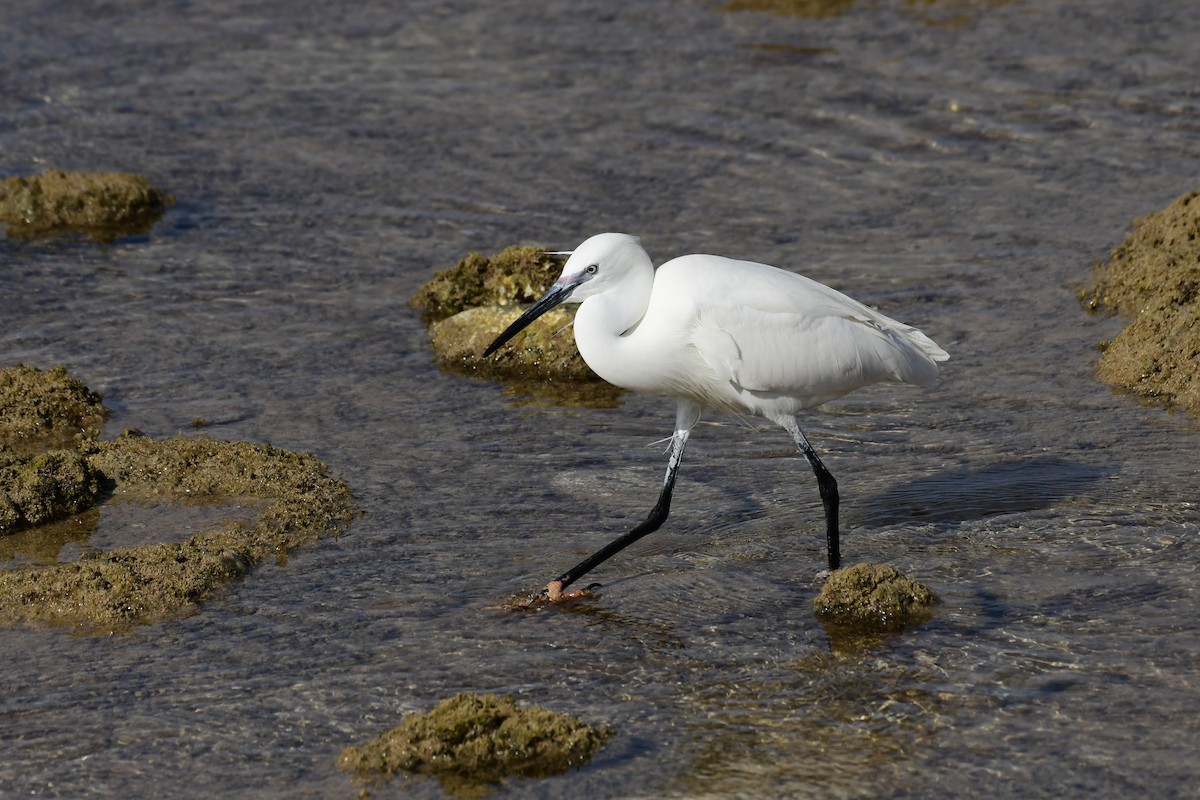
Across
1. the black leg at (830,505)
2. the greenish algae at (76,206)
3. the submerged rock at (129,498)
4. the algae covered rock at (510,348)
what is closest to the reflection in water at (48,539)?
the submerged rock at (129,498)

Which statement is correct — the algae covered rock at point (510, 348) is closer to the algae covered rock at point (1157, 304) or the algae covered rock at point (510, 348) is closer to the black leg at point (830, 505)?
the black leg at point (830, 505)

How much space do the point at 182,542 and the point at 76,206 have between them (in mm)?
4944

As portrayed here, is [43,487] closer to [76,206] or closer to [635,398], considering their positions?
[635,398]

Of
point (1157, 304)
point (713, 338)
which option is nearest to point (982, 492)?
point (713, 338)

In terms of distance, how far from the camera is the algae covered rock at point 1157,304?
6.84m

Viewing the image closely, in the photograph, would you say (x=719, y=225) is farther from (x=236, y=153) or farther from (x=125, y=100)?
(x=125, y=100)

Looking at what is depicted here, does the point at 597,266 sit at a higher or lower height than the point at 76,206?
higher

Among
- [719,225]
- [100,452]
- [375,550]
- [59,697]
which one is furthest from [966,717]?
[719,225]

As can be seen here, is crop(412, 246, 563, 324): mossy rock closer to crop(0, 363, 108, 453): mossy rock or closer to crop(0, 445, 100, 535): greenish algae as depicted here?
crop(0, 363, 108, 453): mossy rock

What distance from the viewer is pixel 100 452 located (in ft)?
21.0

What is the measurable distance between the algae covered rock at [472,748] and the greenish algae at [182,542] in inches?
54.4

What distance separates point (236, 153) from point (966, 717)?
8.27m

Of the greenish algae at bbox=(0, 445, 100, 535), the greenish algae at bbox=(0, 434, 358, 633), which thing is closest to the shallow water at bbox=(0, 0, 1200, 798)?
the greenish algae at bbox=(0, 434, 358, 633)

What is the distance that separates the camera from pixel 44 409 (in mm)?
6914
